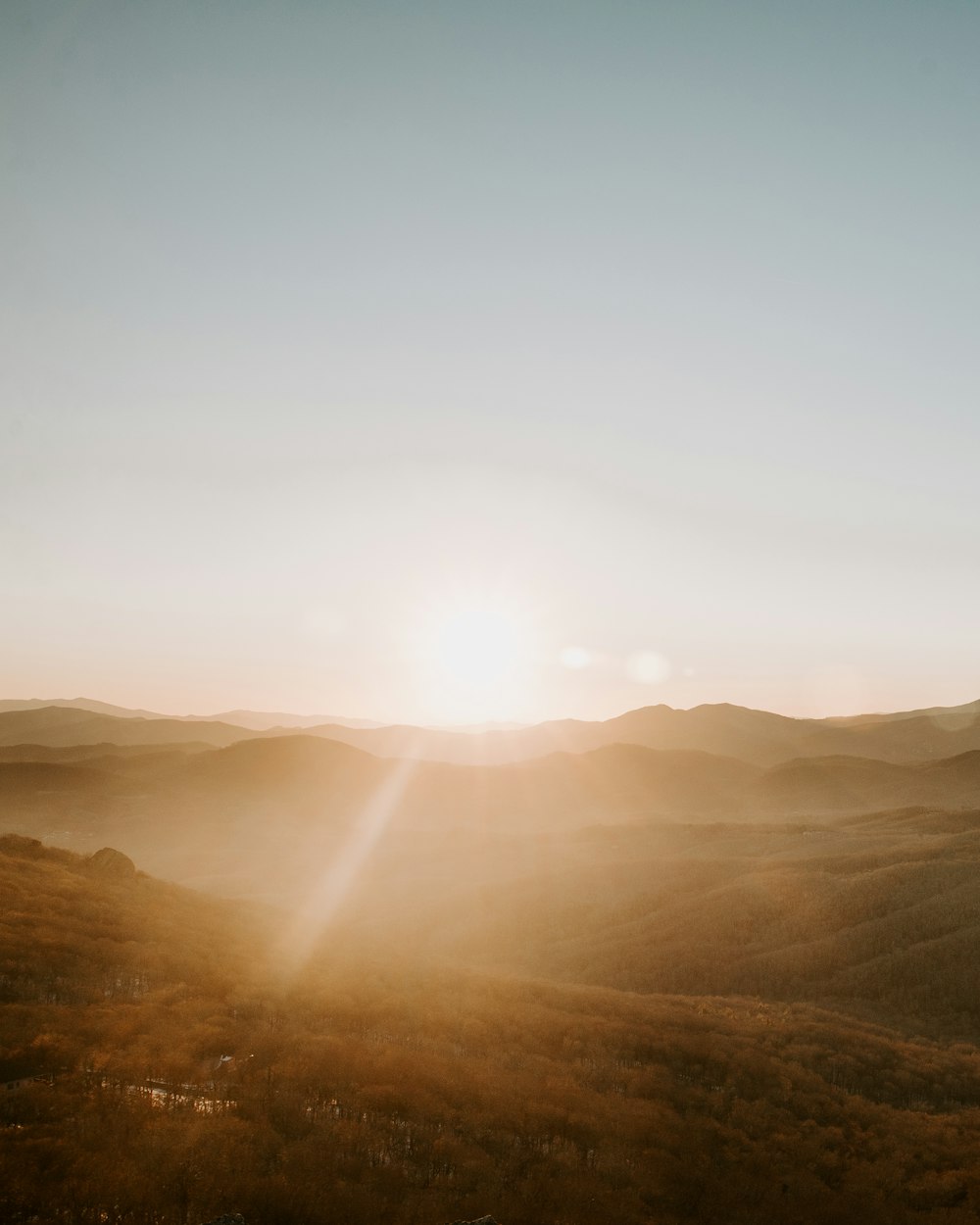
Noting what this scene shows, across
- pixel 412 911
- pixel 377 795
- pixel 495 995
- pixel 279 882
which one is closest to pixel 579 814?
pixel 377 795

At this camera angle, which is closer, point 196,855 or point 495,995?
point 495,995

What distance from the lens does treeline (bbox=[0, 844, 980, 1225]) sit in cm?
859

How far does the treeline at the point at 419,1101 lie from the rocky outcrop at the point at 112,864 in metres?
6.02

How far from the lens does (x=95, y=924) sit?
1905cm

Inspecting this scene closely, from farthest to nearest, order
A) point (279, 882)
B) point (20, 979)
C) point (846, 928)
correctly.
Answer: point (279, 882) → point (846, 928) → point (20, 979)

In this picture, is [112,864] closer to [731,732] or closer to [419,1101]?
[419,1101]

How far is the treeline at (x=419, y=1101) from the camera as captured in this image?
859cm

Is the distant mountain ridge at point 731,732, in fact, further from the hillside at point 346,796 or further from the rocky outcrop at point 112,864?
the rocky outcrop at point 112,864

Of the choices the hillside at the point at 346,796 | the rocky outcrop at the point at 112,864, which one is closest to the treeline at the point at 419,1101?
the rocky outcrop at the point at 112,864

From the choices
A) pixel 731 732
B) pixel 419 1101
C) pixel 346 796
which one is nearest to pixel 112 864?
pixel 419 1101

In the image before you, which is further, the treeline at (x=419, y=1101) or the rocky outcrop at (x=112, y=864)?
the rocky outcrop at (x=112, y=864)

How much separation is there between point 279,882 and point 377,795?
49258 millimetres

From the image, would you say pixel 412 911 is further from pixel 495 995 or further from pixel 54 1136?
pixel 54 1136

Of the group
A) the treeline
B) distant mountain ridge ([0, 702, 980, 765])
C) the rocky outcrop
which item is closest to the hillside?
distant mountain ridge ([0, 702, 980, 765])
